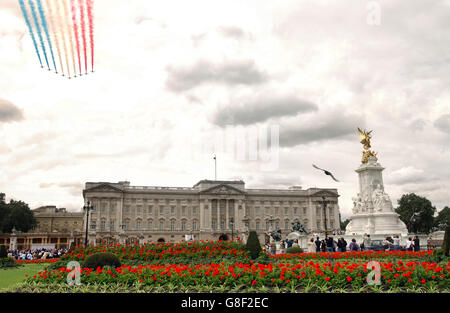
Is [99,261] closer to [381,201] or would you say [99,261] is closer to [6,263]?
[6,263]

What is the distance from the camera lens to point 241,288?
9734 millimetres

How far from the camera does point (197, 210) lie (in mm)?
83875

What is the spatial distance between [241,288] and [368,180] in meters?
26.1

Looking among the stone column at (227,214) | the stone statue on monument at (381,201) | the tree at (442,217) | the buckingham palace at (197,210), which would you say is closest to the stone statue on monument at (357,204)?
the stone statue on monument at (381,201)

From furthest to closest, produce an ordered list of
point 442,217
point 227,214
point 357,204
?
1. point 442,217
2. point 227,214
3. point 357,204

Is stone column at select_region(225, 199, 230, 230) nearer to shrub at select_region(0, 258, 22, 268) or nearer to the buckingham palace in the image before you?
the buckingham palace

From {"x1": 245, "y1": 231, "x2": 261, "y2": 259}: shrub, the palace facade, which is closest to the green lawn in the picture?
{"x1": 245, "y1": 231, "x2": 261, "y2": 259}: shrub

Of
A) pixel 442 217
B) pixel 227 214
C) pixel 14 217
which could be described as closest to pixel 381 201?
pixel 227 214

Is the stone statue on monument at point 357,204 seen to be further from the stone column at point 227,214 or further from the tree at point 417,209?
the stone column at point 227,214

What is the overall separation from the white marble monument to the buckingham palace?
140 feet

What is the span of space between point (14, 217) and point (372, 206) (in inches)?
2847

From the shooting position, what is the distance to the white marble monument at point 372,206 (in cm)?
3111

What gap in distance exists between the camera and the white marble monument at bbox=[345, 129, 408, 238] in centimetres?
3111
